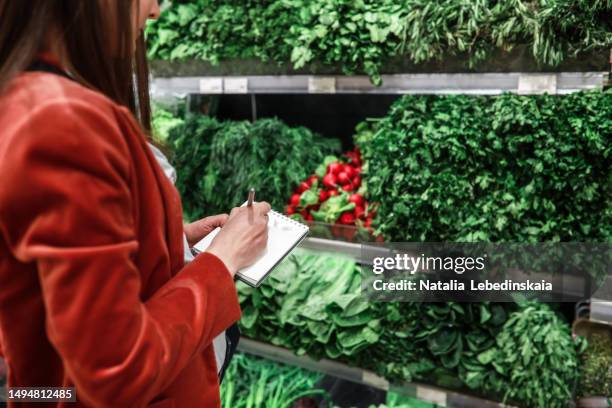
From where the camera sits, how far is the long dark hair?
674mm

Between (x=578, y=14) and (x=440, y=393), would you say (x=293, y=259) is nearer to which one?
(x=440, y=393)

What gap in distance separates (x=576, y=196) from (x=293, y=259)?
4.06 feet

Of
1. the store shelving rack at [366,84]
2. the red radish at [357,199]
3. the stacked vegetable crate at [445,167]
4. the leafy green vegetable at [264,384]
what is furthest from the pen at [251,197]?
the leafy green vegetable at [264,384]

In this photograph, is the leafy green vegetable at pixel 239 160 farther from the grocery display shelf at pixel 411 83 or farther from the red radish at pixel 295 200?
the grocery display shelf at pixel 411 83

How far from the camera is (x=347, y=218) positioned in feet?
7.39

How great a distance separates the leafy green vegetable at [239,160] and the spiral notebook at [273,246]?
4.32 ft

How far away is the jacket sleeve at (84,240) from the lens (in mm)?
603

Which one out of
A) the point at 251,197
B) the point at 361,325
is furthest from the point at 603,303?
the point at 251,197

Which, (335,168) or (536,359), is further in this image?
(335,168)

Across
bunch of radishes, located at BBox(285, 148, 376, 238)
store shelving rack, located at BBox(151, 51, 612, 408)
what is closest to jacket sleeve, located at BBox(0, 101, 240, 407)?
store shelving rack, located at BBox(151, 51, 612, 408)

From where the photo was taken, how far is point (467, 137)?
1727 mm

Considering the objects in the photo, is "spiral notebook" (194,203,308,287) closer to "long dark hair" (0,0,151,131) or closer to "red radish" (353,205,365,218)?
"long dark hair" (0,0,151,131)

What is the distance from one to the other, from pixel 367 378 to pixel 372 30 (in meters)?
1.44

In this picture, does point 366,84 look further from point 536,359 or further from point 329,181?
point 536,359
